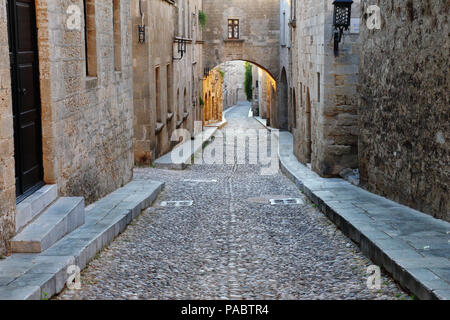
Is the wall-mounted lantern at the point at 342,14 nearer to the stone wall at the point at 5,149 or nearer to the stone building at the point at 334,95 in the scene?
the stone building at the point at 334,95

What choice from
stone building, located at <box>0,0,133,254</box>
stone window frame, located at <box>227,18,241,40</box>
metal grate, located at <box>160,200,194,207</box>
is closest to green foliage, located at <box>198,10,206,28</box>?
stone window frame, located at <box>227,18,241,40</box>

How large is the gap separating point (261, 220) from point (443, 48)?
3385mm

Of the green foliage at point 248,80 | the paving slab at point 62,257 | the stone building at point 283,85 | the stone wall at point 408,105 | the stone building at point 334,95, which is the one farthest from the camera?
the green foliage at point 248,80

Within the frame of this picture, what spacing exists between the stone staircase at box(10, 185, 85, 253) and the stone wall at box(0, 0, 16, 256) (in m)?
0.15

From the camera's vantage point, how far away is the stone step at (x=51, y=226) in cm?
550

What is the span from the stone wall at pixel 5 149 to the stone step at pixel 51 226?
142 millimetres

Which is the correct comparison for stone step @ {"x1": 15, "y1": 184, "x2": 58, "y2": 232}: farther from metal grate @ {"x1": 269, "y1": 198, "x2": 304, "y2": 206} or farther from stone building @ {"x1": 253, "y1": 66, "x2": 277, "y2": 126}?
stone building @ {"x1": 253, "y1": 66, "x2": 277, "y2": 126}

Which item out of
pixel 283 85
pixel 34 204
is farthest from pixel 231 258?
pixel 283 85

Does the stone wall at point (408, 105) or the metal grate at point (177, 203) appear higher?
the stone wall at point (408, 105)

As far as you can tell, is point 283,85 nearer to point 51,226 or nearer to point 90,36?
point 90,36

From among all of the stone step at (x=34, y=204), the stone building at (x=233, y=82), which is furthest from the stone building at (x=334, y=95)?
the stone building at (x=233, y=82)

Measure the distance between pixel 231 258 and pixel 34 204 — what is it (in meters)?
2.06

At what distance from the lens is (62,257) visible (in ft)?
17.7
